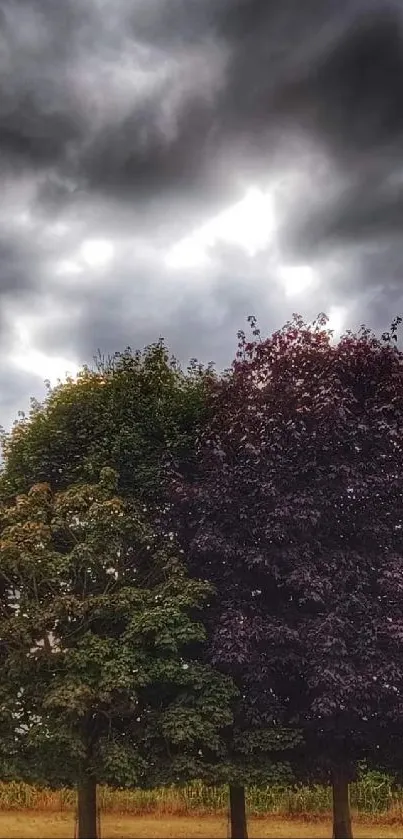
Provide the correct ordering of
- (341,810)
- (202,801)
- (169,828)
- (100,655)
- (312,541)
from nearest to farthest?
(100,655), (312,541), (341,810), (169,828), (202,801)

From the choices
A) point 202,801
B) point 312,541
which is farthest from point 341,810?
point 202,801

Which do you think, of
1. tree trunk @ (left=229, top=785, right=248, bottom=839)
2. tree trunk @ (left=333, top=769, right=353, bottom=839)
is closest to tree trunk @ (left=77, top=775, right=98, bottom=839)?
tree trunk @ (left=229, top=785, right=248, bottom=839)

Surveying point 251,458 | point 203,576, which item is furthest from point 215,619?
point 251,458

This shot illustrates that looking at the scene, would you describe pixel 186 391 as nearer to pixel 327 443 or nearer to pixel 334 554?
pixel 327 443

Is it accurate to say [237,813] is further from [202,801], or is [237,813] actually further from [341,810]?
[202,801]

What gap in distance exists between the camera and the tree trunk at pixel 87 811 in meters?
22.3

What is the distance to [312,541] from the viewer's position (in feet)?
74.3

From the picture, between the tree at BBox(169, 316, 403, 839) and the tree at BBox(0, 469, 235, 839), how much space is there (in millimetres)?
1349

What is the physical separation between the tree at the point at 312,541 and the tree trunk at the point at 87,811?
5560 mm

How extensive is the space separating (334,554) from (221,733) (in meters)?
6.57

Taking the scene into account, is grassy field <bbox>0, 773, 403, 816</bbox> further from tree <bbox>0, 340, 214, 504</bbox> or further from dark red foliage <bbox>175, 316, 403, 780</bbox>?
tree <bbox>0, 340, 214, 504</bbox>

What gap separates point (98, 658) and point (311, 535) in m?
7.31

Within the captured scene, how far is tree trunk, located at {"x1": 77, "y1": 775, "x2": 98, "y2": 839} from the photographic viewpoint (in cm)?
2230

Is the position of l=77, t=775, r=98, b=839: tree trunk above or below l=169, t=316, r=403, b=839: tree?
below
